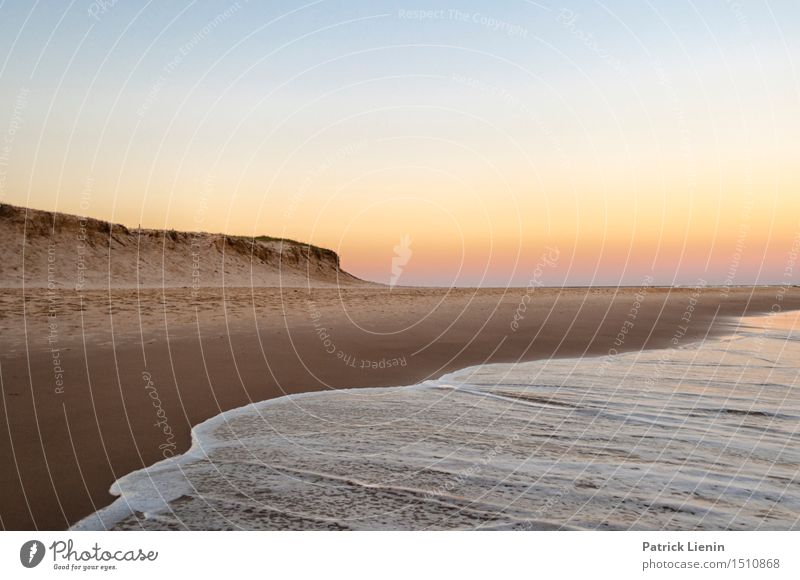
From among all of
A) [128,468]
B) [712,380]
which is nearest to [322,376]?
[128,468]

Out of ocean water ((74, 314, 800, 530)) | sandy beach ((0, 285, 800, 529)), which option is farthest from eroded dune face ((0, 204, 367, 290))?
ocean water ((74, 314, 800, 530))

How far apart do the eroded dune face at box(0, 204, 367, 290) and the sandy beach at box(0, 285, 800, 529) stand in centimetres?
2714

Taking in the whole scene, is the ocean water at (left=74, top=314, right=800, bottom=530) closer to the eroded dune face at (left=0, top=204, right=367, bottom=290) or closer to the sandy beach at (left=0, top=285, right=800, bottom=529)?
the sandy beach at (left=0, top=285, right=800, bottom=529)

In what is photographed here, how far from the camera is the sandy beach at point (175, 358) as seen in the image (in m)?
7.63

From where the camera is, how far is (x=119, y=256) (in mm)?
63938

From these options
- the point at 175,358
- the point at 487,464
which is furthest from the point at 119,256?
the point at 487,464

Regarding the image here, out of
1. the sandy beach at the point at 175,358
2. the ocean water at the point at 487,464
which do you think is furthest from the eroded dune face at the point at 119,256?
the ocean water at the point at 487,464

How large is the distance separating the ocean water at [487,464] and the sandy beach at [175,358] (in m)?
0.70

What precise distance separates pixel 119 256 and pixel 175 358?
2146 inches

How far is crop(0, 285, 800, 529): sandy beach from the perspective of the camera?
7.63 meters

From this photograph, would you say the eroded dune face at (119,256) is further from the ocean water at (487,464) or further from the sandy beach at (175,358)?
the ocean water at (487,464)

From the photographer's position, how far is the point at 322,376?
1430 centimetres
